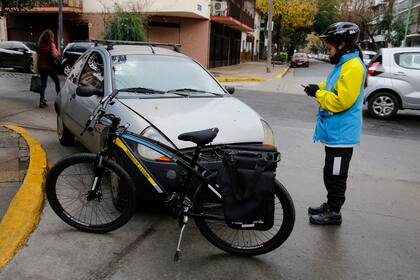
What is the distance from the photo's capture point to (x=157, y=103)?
4.73 metres

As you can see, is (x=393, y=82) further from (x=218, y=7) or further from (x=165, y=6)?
(x=218, y=7)

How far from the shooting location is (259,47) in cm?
6281

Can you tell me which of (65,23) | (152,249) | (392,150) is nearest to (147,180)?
(152,249)

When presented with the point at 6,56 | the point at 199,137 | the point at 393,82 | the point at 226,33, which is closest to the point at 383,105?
the point at 393,82

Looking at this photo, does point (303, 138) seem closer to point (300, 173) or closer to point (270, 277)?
point (300, 173)

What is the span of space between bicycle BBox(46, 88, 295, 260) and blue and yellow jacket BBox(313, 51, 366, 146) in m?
0.94

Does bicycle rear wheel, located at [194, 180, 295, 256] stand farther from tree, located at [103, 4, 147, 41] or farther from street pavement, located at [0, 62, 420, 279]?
tree, located at [103, 4, 147, 41]

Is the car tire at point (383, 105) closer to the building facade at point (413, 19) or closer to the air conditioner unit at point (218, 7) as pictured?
the air conditioner unit at point (218, 7)

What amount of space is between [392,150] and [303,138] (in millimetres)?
1536

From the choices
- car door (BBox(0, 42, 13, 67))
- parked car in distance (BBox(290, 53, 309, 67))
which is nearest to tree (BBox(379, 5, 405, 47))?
parked car in distance (BBox(290, 53, 309, 67))

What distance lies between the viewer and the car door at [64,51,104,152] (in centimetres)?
513

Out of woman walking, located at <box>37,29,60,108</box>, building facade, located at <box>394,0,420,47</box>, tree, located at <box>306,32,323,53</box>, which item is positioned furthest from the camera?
tree, located at <box>306,32,323,53</box>

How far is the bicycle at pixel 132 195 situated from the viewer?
353 centimetres

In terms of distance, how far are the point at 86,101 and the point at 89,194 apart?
5.78 feet
